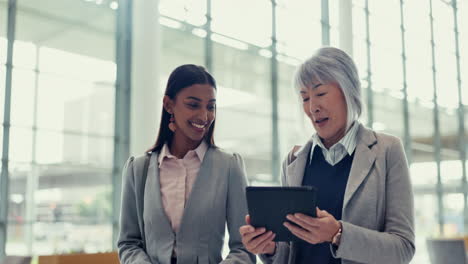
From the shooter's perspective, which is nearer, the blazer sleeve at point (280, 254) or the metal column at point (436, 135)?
the blazer sleeve at point (280, 254)

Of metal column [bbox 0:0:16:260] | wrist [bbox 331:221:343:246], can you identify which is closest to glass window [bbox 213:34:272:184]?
metal column [bbox 0:0:16:260]

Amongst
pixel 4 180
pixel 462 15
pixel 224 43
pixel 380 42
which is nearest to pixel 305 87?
pixel 4 180

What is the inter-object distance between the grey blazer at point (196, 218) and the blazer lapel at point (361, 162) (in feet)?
1.55

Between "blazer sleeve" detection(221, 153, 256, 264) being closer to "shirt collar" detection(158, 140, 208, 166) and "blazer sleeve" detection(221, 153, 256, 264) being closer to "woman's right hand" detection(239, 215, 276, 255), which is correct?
"shirt collar" detection(158, 140, 208, 166)

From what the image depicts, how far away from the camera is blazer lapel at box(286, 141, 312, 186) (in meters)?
2.12

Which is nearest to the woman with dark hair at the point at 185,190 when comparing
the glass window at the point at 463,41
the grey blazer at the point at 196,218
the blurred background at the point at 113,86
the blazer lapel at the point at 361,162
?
the grey blazer at the point at 196,218

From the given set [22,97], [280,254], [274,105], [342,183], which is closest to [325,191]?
[342,183]

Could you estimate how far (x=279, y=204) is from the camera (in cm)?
177

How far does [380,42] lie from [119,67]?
7.82 metres

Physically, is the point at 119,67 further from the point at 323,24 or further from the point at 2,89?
the point at 323,24

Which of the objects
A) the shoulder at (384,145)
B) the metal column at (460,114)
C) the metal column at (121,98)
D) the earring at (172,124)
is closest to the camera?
the shoulder at (384,145)

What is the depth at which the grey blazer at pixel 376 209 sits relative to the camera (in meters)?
1.81

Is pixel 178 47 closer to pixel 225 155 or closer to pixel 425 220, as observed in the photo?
pixel 225 155

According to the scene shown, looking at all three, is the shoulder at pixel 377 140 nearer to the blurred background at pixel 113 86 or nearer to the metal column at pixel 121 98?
the blurred background at pixel 113 86
